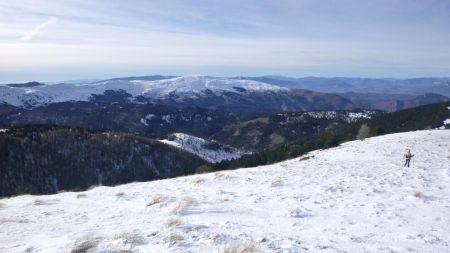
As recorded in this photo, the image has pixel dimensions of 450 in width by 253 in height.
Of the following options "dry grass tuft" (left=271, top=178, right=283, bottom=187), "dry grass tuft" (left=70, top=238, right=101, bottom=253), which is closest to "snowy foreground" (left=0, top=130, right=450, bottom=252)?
"dry grass tuft" (left=70, top=238, right=101, bottom=253)

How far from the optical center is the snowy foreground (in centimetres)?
1113

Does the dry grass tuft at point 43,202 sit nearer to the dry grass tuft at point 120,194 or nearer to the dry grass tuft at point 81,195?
the dry grass tuft at point 81,195

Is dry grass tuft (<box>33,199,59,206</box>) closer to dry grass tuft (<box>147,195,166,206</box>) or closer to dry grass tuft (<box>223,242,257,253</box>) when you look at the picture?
dry grass tuft (<box>147,195,166,206</box>)

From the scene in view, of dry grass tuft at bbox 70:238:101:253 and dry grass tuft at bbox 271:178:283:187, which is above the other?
dry grass tuft at bbox 70:238:101:253

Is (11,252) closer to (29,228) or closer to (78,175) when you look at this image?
(29,228)

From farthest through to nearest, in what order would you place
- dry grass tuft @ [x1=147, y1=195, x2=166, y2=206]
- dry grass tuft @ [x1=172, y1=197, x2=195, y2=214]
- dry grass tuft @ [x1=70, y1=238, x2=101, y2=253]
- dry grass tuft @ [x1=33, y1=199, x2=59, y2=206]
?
dry grass tuft @ [x1=33, y1=199, x2=59, y2=206] → dry grass tuft @ [x1=147, y1=195, x2=166, y2=206] → dry grass tuft @ [x1=172, y1=197, x2=195, y2=214] → dry grass tuft @ [x1=70, y1=238, x2=101, y2=253]

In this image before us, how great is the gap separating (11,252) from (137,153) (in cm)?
16868

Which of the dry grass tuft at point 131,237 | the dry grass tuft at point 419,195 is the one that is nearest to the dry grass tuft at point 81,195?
the dry grass tuft at point 131,237

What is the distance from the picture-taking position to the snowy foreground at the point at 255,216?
11133 millimetres

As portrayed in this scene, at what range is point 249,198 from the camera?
1758 centimetres

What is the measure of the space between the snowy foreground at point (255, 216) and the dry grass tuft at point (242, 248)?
29 mm

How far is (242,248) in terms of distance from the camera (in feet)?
33.4

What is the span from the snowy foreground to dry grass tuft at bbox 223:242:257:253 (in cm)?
3

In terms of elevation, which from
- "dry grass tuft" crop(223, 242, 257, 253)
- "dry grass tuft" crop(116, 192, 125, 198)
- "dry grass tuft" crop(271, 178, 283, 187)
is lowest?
"dry grass tuft" crop(116, 192, 125, 198)
